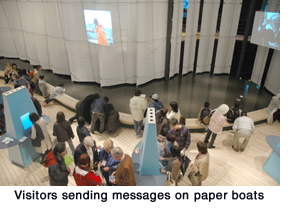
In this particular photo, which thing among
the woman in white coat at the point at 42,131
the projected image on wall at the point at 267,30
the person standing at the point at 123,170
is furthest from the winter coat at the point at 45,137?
the projected image on wall at the point at 267,30

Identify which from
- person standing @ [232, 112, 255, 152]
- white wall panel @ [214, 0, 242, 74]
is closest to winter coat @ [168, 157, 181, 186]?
person standing @ [232, 112, 255, 152]

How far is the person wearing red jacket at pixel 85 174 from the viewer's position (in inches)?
120

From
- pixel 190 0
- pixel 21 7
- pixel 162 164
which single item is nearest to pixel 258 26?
pixel 190 0

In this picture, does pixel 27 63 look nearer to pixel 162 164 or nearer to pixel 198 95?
pixel 198 95

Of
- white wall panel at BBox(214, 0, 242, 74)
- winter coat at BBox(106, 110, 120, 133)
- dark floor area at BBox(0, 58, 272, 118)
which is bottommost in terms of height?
dark floor area at BBox(0, 58, 272, 118)

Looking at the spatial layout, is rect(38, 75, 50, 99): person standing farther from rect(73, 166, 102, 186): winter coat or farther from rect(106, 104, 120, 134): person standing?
rect(73, 166, 102, 186): winter coat

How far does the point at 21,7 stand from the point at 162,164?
440 inches

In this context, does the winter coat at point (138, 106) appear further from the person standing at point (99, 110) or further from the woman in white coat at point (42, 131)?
the woman in white coat at point (42, 131)

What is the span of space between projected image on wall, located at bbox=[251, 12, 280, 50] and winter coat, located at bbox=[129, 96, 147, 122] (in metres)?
5.38

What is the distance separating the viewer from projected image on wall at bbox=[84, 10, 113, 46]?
7.58m

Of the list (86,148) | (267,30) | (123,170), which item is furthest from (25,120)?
(267,30)

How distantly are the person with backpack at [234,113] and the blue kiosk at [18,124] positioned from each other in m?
5.30

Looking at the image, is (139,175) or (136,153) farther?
(136,153)

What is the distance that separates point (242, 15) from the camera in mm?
11352
